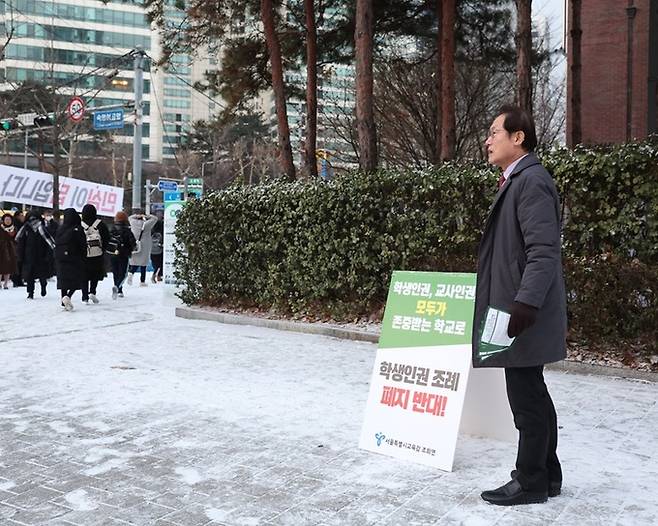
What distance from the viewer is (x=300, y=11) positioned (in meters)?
18.2

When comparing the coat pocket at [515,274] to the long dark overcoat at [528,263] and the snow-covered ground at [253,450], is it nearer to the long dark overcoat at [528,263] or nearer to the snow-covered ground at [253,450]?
the long dark overcoat at [528,263]

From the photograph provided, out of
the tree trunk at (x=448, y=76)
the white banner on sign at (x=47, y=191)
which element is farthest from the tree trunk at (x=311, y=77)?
the white banner on sign at (x=47, y=191)

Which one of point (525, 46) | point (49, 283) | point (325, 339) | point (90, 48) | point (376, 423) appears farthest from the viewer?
point (90, 48)

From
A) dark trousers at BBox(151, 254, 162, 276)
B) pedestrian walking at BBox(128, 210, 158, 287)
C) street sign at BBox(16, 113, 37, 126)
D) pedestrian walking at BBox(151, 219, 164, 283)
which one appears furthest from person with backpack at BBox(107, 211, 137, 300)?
street sign at BBox(16, 113, 37, 126)

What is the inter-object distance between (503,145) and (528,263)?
0.69 meters

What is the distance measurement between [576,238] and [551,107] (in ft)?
73.9

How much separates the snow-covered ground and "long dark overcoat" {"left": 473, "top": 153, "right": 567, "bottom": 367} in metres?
0.84

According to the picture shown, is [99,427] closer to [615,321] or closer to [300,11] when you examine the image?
[615,321]

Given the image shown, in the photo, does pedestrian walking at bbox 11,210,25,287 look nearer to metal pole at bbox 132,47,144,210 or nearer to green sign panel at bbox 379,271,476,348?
metal pole at bbox 132,47,144,210

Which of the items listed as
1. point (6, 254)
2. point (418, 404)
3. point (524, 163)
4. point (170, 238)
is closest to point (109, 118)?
point (6, 254)

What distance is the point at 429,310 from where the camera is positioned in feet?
15.0

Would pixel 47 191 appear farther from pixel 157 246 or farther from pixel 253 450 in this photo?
pixel 253 450

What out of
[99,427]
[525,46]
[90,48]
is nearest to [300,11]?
[525,46]

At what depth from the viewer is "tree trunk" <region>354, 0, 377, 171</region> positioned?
12023 millimetres
